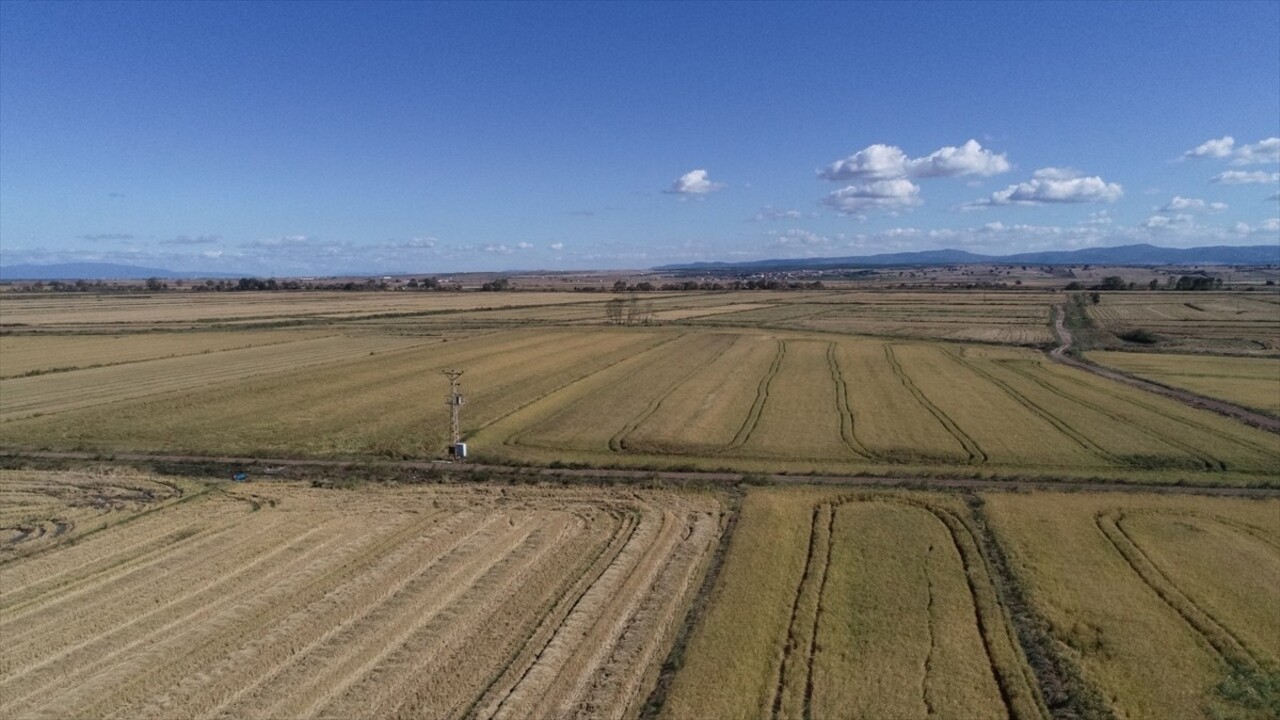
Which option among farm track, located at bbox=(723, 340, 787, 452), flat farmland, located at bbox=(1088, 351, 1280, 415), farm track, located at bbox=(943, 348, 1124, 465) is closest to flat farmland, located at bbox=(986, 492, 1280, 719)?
farm track, located at bbox=(943, 348, 1124, 465)

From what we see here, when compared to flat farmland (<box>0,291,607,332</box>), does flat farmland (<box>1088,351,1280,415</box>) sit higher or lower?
lower

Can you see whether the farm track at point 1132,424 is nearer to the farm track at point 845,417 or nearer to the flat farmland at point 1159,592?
the flat farmland at point 1159,592

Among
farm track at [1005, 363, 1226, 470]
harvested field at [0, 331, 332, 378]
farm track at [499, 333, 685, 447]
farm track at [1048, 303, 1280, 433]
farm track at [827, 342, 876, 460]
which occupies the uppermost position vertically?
harvested field at [0, 331, 332, 378]

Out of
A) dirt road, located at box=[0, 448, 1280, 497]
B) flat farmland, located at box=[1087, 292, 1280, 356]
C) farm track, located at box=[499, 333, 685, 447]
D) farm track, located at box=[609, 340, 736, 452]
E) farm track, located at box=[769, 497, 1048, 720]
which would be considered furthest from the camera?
flat farmland, located at box=[1087, 292, 1280, 356]

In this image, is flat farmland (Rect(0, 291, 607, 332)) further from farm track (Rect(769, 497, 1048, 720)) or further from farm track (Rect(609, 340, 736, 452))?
farm track (Rect(769, 497, 1048, 720))

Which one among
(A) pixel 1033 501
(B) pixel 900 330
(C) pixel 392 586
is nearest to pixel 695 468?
(A) pixel 1033 501

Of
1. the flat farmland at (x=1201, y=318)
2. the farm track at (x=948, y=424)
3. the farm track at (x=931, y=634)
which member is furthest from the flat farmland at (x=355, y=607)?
the flat farmland at (x=1201, y=318)
